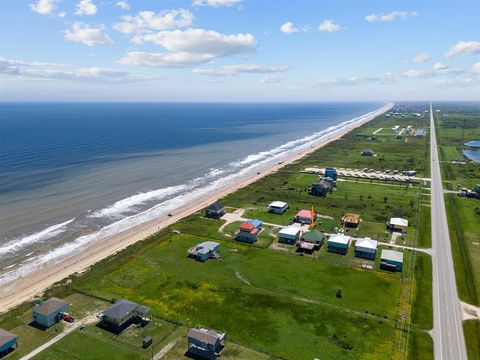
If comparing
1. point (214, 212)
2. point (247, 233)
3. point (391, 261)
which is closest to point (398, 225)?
point (391, 261)

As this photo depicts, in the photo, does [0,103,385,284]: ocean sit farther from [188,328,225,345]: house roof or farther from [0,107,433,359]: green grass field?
[188,328,225,345]: house roof

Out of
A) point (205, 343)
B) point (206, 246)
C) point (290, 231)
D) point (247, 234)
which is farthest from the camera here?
point (290, 231)

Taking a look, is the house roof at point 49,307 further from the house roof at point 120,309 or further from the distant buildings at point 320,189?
the distant buildings at point 320,189

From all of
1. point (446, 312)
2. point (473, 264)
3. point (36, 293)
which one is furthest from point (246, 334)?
point (473, 264)

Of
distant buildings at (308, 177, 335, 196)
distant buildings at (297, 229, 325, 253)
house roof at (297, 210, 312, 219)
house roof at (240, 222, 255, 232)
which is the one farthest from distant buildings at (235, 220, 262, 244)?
distant buildings at (308, 177, 335, 196)

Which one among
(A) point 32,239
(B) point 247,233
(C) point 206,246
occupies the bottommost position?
(A) point 32,239

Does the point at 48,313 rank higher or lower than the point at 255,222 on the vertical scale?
lower

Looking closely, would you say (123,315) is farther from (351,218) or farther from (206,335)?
Result: (351,218)
